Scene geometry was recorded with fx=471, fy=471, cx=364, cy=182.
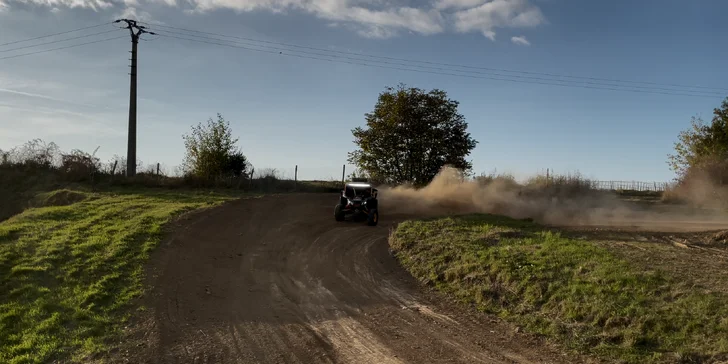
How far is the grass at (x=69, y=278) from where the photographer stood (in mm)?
8438

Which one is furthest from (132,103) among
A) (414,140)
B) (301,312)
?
(301,312)

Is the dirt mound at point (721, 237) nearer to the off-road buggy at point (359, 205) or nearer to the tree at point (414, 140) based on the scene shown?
the off-road buggy at point (359, 205)

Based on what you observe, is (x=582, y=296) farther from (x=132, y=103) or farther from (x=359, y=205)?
(x=132, y=103)

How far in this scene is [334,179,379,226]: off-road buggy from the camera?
2309cm

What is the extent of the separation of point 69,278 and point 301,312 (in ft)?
20.2

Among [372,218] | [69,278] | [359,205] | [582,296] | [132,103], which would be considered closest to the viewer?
[582,296]

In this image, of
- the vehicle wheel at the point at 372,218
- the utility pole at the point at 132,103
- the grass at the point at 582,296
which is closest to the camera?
the grass at the point at 582,296

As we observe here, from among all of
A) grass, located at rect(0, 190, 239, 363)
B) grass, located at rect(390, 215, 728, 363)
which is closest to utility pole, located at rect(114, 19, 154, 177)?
grass, located at rect(0, 190, 239, 363)

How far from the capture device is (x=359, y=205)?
76.2 ft

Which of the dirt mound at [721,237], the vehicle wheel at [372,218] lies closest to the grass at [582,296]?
the dirt mound at [721,237]

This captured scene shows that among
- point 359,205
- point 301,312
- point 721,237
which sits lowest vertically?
point 301,312

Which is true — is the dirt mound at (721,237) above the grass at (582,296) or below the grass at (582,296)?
above

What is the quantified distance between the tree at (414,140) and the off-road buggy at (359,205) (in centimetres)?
1602

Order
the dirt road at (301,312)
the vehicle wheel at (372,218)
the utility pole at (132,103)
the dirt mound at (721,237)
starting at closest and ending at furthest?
the dirt road at (301,312) → the dirt mound at (721,237) → the vehicle wheel at (372,218) → the utility pole at (132,103)
